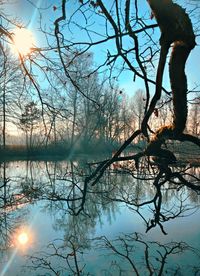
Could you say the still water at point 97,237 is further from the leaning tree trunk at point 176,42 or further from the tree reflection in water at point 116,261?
the leaning tree trunk at point 176,42

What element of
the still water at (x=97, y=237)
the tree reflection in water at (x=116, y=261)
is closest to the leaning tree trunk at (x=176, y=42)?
the still water at (x=97, y=237)

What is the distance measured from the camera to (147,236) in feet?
22.9

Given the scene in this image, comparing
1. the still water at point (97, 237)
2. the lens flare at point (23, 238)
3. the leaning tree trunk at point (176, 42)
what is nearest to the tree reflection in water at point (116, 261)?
the still water at point (97, 237)

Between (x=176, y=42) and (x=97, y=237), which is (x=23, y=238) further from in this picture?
(x=176, y=42)

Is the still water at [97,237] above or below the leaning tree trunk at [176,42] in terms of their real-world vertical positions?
below

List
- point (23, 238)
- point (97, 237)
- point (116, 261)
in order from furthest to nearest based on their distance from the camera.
Result: 1. point (23, 238)
2. point (97, 237)
3. point (116, 261)

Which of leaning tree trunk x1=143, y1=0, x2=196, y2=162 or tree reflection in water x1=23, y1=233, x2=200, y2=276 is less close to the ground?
leaning tree trunk x1=143, y1=0, x2=196, y2=162

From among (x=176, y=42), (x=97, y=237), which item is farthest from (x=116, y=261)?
(x=176, y=42)

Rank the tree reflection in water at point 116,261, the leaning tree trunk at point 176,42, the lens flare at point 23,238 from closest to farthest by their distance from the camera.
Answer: the leaning tree trunk at point 176,42 < the tree reflection in water at point 116,261 < the lens flare at point 23,238

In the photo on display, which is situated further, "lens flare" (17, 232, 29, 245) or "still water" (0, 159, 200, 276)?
"lens flare" (17, 232, 29, 245)

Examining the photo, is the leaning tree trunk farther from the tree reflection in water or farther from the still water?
the tree reflection in water

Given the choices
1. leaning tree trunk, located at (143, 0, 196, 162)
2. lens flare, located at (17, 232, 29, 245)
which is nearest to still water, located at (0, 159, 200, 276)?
lens flare, located at (17, 232, 29, 245)

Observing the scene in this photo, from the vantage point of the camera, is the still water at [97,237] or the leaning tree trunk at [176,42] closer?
the leaning tree trunk at [176,42]

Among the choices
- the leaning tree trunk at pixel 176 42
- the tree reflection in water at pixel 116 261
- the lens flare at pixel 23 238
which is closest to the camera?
the leaning tree trunk at pixel 176 42
